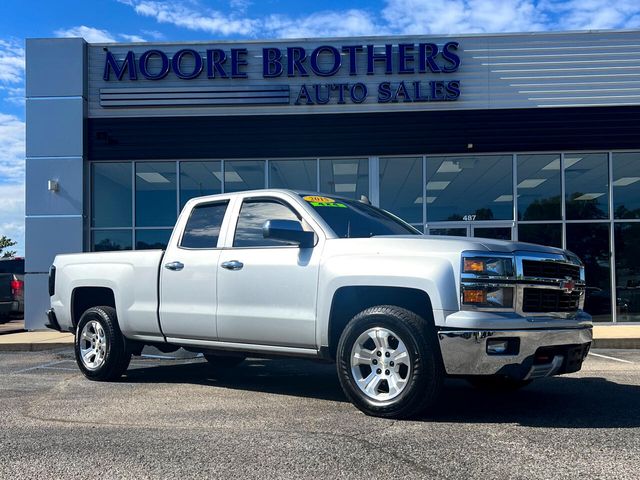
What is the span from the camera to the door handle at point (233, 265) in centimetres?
621

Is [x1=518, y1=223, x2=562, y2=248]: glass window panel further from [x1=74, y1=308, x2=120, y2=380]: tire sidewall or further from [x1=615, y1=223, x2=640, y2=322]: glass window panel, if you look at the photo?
[x1=74, y1=308, x2=120, y2=380]: tire sidewall

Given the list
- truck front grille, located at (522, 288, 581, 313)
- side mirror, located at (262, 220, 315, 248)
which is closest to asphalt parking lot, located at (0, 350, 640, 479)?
truck front grille, located at (522, 288, 581, 313)

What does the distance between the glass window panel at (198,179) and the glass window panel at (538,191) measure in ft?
24.3

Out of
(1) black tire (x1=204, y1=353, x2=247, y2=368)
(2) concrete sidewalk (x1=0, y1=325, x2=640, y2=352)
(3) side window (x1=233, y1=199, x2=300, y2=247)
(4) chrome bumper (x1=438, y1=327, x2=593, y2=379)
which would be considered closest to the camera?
(4) chrome bumper (x1=438, y1=327, x2=593, y2=379)

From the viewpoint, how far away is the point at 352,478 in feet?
12.3

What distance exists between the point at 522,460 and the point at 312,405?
2.19 m

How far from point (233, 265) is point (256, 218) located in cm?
53

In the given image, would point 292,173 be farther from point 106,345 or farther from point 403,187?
point 106,345

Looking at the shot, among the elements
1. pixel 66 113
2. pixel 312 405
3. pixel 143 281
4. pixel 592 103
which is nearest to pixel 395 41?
pixel 592 103

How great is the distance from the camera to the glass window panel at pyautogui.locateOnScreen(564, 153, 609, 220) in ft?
52.9

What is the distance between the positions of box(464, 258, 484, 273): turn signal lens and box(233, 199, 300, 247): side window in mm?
1786

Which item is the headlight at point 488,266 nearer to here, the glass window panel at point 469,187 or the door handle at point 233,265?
the door handle at point 233,265

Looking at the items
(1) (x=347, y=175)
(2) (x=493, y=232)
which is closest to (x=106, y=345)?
(1) (x=347, y=175)

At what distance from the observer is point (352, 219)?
6344 mm
